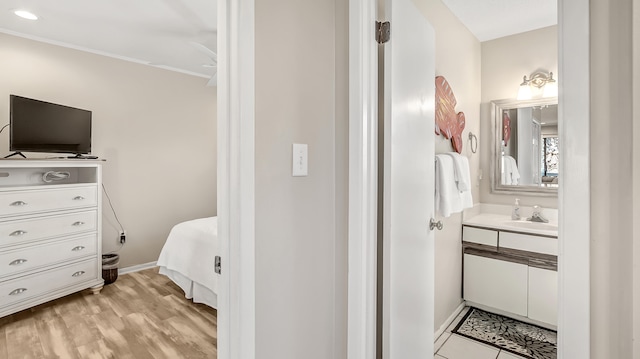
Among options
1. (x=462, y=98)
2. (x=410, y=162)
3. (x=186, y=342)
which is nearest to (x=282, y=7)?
(x=410, y=162)

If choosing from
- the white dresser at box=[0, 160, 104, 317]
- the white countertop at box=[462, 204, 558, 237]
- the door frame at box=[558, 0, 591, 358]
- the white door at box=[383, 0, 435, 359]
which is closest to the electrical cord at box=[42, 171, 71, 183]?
the white dresser at box=[0, 160, 104, 317]

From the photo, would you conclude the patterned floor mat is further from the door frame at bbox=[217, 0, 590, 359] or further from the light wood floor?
the light wood floor

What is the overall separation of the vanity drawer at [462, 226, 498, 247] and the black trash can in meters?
3.54

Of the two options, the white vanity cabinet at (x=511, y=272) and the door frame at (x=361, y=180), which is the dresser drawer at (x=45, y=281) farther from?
the white vanity cabinet at (x=511, y=272)

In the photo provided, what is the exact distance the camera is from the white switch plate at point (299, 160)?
117 centimetres

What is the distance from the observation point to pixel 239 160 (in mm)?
961

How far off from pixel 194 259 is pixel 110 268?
131cm

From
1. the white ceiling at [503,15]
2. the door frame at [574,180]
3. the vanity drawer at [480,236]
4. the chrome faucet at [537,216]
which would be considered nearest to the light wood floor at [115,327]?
the door frame at [574,180]

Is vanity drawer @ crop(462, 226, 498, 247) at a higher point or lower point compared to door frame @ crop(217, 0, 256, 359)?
lower

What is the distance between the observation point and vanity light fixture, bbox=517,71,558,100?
2.72 metres

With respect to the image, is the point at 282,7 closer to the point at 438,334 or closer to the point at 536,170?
the point at 438,334

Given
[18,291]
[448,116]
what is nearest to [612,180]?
[448,116]

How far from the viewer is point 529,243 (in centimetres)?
238

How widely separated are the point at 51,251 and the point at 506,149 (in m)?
4.25
